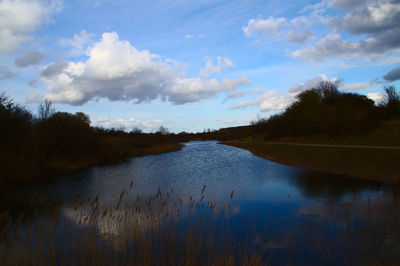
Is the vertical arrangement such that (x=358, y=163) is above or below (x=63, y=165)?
below

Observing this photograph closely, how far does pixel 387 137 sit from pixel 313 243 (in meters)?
31.4

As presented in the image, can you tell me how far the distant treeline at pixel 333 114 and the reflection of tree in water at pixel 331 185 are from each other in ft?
75.5


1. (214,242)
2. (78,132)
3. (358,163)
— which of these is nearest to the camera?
(214,242)

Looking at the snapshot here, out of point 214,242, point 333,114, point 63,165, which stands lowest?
point 214,242

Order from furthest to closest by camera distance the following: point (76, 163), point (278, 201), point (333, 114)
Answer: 1. point (333, 114)
2. point (76, 163)
3. point (278, 201)

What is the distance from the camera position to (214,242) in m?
7.82

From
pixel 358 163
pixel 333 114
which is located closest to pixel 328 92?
pixel 333 114

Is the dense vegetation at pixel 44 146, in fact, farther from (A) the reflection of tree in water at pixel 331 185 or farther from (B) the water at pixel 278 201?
(A) the reflection of tree in water at pixel 331 185

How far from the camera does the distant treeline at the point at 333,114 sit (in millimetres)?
40156

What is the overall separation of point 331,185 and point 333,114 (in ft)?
113

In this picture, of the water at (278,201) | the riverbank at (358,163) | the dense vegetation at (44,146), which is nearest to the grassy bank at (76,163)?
the dense vegetation at (44,146)

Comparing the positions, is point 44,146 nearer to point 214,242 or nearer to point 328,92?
point 214,242

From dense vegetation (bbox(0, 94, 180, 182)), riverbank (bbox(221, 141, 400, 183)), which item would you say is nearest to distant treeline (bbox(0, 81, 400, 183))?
dense vegetation (bbox(0, 94, 180, 182))

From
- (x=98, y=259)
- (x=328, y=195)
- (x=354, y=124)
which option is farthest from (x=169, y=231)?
(x=354, y=124)
